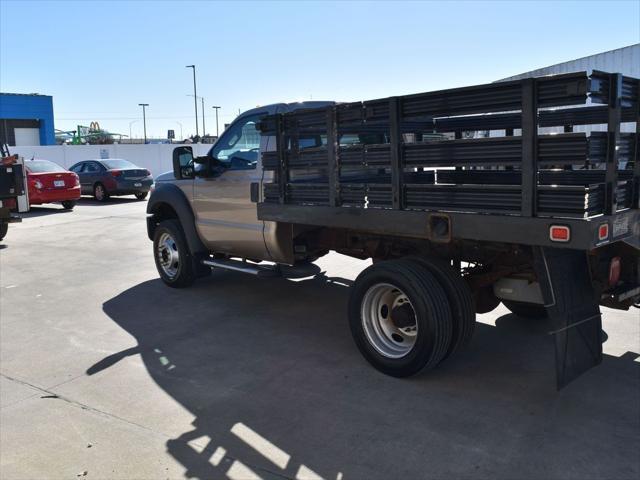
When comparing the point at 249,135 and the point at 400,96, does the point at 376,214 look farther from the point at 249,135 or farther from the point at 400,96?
the point at 249,135

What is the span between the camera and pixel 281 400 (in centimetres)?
438

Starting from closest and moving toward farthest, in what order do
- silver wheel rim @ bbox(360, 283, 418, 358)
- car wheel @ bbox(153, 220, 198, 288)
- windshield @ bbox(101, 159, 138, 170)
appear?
silver wheel rim @ bbox(360, 283, 418, 358) < car wheel @ bbox(153, 220, 198, 288) < windshield @ bbox(101, 159, 138, 170)

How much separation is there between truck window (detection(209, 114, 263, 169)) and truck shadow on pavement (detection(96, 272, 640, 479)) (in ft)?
5.72

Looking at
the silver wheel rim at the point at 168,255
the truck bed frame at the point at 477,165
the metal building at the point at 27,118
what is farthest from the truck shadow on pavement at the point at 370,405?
the metal building at the point at 27,118

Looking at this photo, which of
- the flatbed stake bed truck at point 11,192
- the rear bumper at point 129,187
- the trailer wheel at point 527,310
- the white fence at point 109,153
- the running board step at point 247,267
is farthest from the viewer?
the white fence at point 109,153

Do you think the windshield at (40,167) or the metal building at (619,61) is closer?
the metal building at (619,61)

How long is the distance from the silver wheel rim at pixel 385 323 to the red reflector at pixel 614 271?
144 cm

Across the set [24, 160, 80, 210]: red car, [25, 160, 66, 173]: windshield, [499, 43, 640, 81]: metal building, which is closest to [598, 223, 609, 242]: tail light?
[499, 43, 640, 81]: metal building

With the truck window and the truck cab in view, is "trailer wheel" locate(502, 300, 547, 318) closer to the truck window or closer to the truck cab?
the truck cab

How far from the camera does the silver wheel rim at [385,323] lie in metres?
4.75

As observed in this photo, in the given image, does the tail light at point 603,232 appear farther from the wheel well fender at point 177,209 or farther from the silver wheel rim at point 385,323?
the wheel well fender at point 177,209

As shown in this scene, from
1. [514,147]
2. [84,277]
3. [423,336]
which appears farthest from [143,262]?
[514,147]

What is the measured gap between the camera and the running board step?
6348 millimetres

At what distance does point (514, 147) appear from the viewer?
12.1 ft
